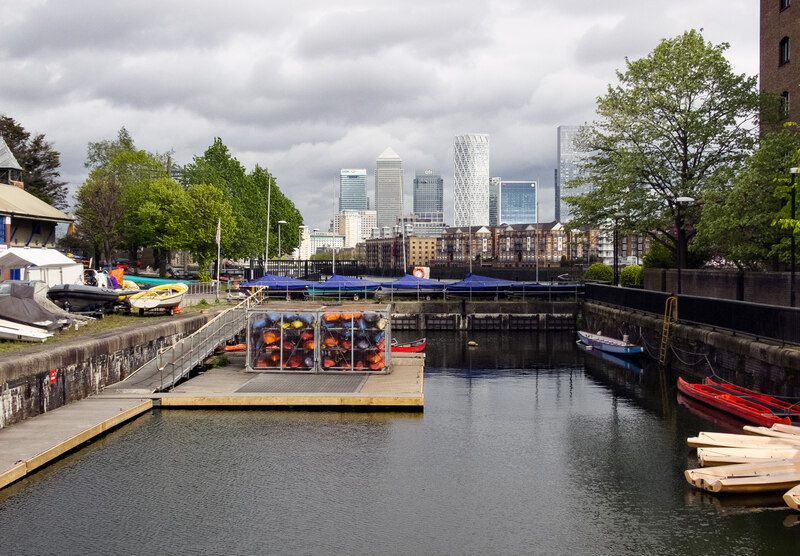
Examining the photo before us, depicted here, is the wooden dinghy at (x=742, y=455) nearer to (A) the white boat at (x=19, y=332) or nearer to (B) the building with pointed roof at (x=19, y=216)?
(A) the white boat at (x=19, y=332)

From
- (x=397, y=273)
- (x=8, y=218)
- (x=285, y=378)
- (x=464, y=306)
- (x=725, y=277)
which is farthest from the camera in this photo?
(x=397, y=273)

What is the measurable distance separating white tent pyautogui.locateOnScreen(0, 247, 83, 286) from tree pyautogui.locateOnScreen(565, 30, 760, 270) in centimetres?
3973

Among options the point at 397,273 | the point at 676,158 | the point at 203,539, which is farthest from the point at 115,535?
the point at 397,273

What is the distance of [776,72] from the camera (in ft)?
166

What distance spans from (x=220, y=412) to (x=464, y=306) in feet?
142

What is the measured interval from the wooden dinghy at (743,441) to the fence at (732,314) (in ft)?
28.6

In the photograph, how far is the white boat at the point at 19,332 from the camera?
29312 millimetres

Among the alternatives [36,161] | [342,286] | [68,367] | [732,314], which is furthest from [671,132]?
[36,161]

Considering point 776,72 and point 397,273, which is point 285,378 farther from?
point 397,273

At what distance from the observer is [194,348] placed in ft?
111

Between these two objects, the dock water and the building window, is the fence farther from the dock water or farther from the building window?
the building window

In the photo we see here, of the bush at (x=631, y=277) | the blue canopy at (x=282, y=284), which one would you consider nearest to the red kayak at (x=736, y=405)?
the bush at (x=631, y=277)

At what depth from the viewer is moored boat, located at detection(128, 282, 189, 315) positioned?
43562 millimetres

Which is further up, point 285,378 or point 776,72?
point 776,72
